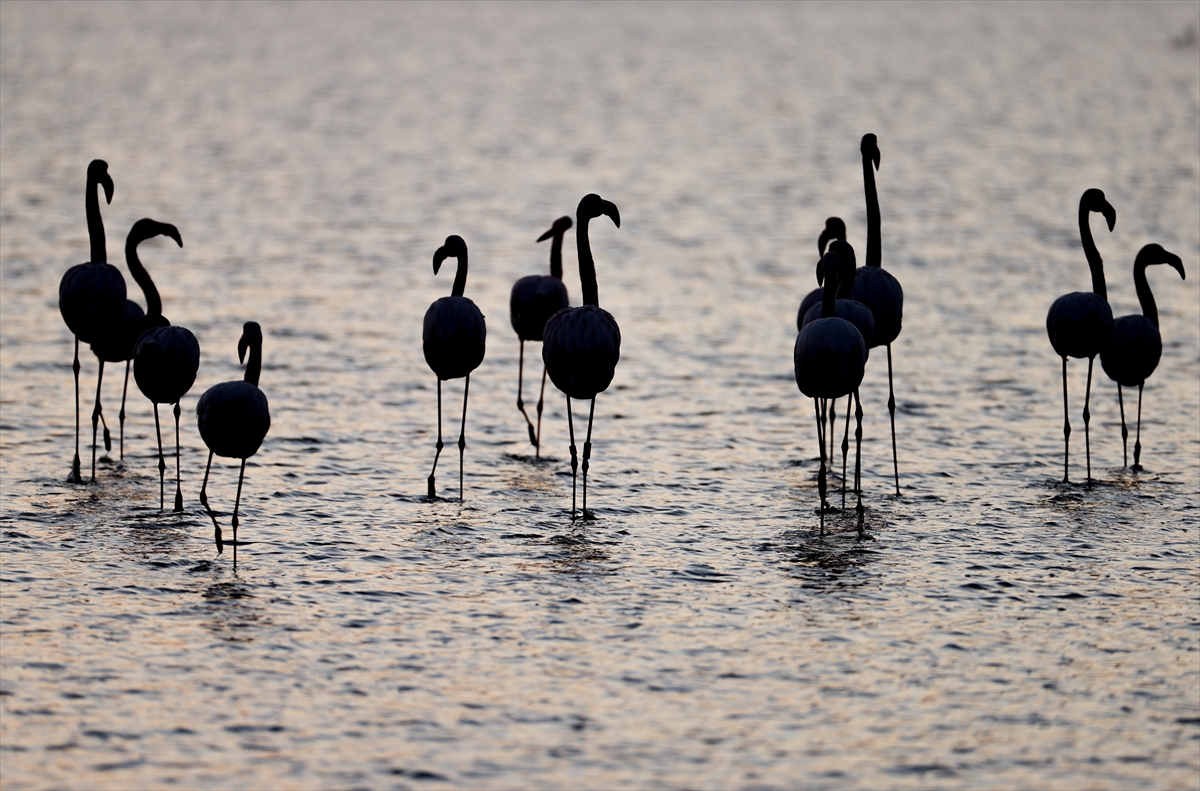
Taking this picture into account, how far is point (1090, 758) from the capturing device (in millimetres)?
8094

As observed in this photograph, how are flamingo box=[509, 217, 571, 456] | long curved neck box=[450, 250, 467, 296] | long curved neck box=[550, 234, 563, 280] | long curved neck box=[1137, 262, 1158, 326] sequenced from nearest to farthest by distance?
long curved neck box=[450, 250, 467, 296], long curved neck box=[1137, 262, 1158, 326], flamingo box=[509, 217, 571, 456], long curved neck box=[550, 234, 563, 280]

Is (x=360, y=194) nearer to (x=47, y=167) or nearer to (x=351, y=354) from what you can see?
(x=47, y=167)

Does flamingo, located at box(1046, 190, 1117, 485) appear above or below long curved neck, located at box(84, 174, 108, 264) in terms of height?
below

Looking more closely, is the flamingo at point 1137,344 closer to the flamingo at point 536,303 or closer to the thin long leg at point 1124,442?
the thin long leg at point 1124,442

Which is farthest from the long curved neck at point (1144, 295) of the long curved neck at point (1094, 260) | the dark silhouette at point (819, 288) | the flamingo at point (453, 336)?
the flamingo at point (453, 336)

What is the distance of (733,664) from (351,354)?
29.7ft

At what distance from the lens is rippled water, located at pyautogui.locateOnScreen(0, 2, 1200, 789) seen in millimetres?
8359

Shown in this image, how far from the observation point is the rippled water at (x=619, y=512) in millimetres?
8359

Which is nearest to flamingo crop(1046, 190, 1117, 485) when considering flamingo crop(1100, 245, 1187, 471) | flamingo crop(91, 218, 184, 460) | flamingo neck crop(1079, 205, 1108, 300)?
flamingo neck crop(1079, 205, 1108, 300)

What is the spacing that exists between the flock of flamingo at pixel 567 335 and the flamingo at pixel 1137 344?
0.04ft

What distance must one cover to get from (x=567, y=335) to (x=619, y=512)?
4.85ft

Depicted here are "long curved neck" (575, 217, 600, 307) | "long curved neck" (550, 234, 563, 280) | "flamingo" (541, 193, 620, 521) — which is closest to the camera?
→ "flamingo" (541, 193, 620, 521)

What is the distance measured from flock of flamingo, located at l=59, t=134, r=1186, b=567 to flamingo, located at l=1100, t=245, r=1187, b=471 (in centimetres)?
1

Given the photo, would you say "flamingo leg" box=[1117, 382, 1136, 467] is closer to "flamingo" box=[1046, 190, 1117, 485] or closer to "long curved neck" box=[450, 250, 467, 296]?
"flamingo" box=[1046, 190, 1117, 485]
